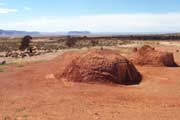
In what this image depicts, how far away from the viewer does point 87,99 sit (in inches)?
586

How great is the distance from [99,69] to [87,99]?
167 inches

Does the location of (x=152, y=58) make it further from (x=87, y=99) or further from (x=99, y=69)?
(x=87, y=99)

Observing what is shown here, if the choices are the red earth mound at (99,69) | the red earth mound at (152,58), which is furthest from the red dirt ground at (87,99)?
the red earth mound at (152,58)

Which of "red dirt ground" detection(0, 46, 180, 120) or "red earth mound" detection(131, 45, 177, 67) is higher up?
"red earth mound" detection(131, 45, 177, 67)

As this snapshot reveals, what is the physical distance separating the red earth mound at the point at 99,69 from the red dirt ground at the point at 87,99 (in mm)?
653

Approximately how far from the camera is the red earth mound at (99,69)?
18.8 meters

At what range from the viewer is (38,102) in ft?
47.1

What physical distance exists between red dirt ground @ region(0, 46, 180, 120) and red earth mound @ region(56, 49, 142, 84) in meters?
0.65

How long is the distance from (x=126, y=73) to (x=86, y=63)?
2460 millimetres

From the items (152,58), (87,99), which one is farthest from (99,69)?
(152,58)

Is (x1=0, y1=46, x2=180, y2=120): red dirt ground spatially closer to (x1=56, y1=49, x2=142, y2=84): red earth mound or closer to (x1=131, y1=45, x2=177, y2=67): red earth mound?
(x1=56, y1=49, x2=142, y2=84): red earth mound

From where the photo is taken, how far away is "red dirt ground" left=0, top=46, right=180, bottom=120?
12250mm

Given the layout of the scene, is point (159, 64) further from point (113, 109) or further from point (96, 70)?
point (113, 109)

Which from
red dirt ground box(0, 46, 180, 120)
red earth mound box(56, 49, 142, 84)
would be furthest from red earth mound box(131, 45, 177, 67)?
red earth mound box(56, 49, 142, 84)
